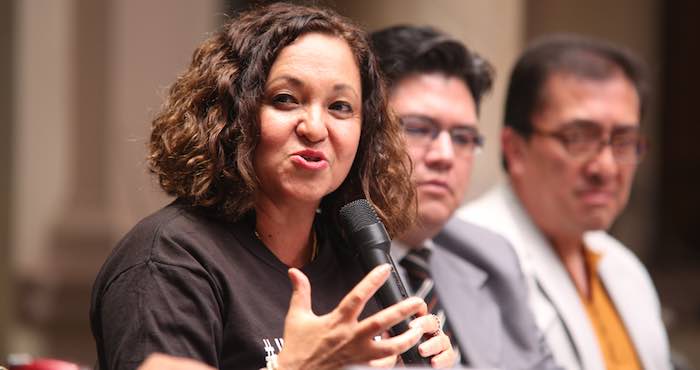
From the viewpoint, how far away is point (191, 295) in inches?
70.0

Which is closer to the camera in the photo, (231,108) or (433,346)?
(433,346)

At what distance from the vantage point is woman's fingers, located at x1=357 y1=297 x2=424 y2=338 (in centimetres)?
159

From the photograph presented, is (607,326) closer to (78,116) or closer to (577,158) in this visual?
(577,158)

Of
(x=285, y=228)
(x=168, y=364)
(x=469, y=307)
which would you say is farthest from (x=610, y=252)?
(x=168, y=364)

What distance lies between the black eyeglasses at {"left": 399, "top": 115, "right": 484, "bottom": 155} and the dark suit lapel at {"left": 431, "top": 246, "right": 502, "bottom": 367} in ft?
0.95

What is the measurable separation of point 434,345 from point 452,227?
4.43ft

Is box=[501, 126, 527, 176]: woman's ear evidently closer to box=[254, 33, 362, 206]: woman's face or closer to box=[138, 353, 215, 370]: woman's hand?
box=[254, 33, 362, 206]: woman's face

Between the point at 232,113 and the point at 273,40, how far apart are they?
15 centimetres

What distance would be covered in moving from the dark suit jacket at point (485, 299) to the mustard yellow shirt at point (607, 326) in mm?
345

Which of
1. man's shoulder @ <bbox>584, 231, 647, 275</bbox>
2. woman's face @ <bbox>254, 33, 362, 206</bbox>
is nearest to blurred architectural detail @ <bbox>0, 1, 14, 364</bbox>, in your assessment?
man's shoulder @ <bbox>584, 231, 647, 275</bbox>

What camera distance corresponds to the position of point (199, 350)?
1.75 m

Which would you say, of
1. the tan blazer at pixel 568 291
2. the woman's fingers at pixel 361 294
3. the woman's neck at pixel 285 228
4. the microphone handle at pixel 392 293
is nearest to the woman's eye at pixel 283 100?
the woman's neck at pixel 285 228

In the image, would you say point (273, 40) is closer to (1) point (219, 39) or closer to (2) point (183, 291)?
(1) point (219, 39)

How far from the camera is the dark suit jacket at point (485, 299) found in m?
2.85
